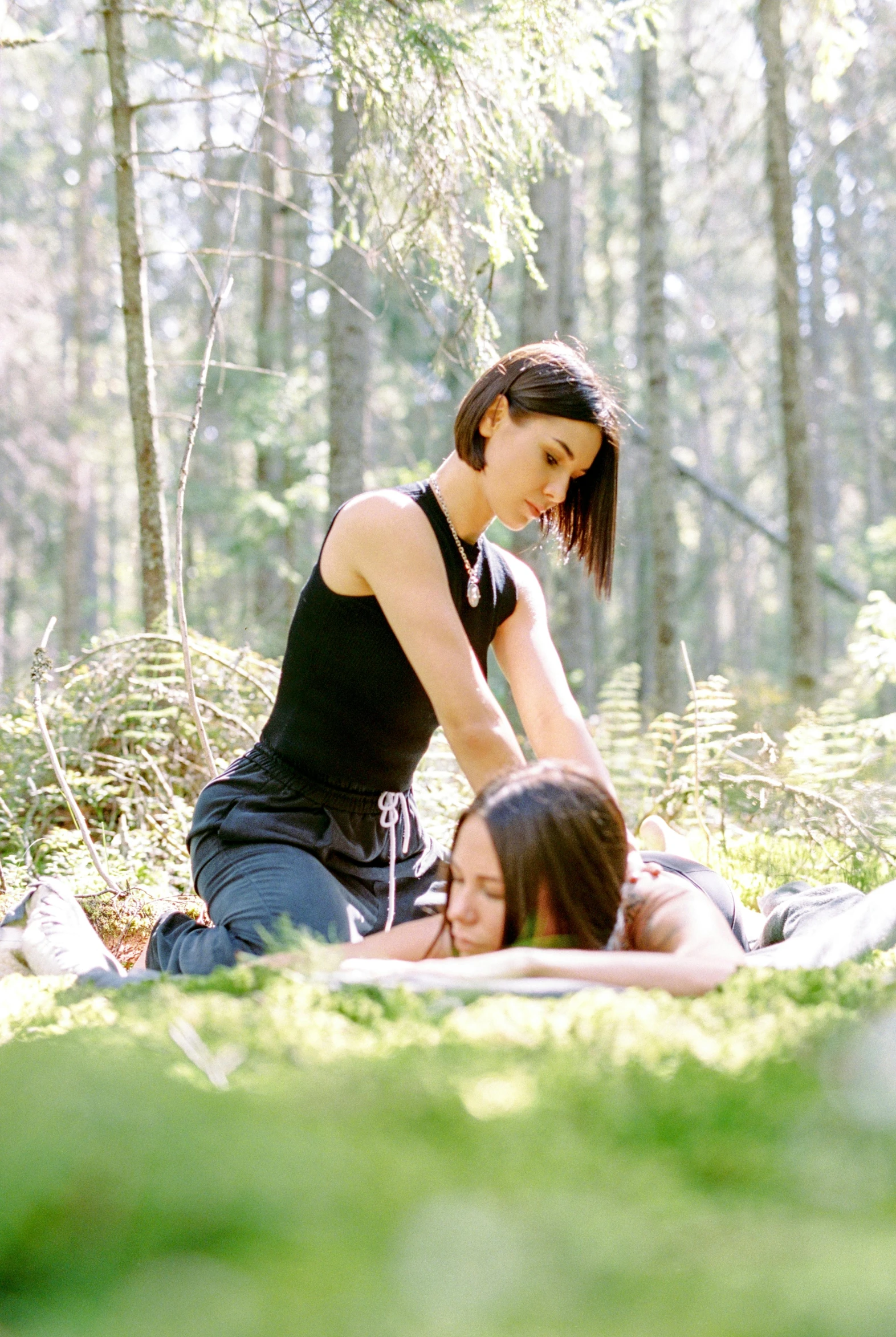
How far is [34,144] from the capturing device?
78.3ft

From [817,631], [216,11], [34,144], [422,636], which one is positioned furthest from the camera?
[34,144]

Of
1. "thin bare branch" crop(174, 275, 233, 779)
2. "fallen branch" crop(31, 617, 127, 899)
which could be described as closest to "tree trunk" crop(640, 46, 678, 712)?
"thin bare branch" crop(174, 275, 233, 779)

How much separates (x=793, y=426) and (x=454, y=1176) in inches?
376

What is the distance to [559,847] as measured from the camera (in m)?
2.13

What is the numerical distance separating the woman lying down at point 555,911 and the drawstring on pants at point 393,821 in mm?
572

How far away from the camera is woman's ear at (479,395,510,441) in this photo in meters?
2.84

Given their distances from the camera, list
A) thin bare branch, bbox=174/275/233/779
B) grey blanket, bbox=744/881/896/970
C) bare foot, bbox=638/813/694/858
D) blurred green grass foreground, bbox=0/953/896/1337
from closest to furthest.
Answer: blurred green grass foreground, bbox=0/953/896/1337 → grey blanket, bbox=744/881/896/970 → bare foot, bbox=638/813/694/858 → thin bare branch, bbox=174/275/233/779

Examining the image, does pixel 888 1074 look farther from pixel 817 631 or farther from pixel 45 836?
pixel 817 631

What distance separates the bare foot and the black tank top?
782mm

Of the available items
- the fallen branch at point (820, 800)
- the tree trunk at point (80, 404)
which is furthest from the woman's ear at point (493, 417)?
the tree trunk at point (80, 404)

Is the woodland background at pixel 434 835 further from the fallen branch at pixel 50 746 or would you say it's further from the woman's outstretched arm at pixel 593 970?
the woman's outstretched arm at pixel 593 970

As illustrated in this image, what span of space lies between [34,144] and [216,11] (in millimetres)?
21501

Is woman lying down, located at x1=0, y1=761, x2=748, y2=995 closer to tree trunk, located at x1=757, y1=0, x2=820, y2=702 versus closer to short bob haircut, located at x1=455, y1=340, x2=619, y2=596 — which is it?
short bob haircut, located at x1=455, y1=340, x2=619, y2=596

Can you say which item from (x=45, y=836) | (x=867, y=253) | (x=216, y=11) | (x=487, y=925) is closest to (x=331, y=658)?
(x=487, y=925)
